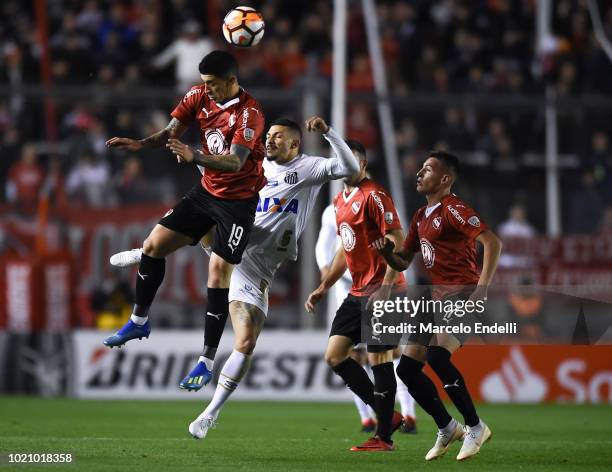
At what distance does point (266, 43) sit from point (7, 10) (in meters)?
4.62

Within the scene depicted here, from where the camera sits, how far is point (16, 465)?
8.21 meters

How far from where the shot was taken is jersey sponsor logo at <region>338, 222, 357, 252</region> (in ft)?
34.1

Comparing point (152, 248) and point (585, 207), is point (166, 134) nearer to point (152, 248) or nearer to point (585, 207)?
point (152, 248)

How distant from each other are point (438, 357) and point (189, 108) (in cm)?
274

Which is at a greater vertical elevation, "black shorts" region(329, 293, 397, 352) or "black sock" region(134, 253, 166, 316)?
"black sock" region(134, 253, 166, 316)

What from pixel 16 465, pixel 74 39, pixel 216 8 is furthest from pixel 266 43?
pixel 16 465

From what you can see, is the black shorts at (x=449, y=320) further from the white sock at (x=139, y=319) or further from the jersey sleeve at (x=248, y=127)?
the white sock at (x=139, y=319)

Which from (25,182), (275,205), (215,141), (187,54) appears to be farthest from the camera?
(187,54)

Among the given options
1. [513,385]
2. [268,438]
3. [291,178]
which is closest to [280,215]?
[291,178]

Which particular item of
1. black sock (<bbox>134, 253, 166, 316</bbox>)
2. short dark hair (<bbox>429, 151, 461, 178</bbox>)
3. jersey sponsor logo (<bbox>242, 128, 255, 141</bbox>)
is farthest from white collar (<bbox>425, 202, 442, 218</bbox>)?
black sock (<bbox>134, 253, 166, 316</bbox>)

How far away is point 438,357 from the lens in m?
9.43

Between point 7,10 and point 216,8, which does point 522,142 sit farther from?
point 7,10

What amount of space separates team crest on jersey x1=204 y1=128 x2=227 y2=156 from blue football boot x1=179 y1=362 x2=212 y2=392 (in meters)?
1.65

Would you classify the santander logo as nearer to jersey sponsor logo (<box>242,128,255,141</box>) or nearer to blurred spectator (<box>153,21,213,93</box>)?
blurred spectator (<box>153,21,213,93</box>)
